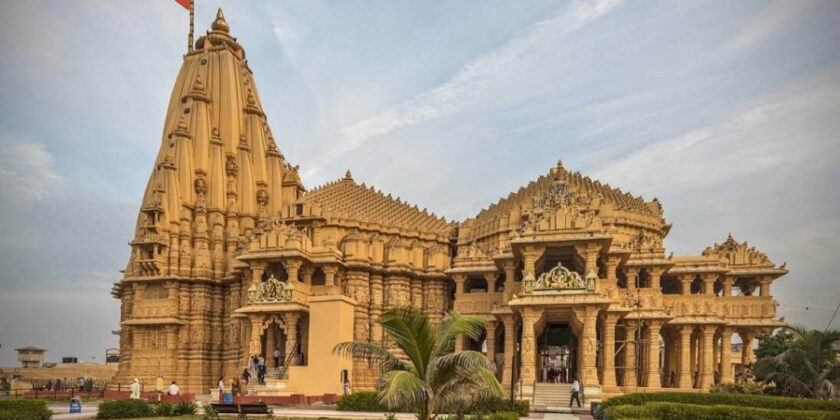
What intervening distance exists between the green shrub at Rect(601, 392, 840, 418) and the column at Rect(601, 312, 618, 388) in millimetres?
7397

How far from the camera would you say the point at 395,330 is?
15617 mm

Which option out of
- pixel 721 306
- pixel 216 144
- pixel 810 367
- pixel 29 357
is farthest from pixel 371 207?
pixel 29 357

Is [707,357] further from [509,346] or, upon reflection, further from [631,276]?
[509,346]

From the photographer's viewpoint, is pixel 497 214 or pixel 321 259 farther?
pixel 497 214

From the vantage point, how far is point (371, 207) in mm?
43031

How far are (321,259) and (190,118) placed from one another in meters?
15.8

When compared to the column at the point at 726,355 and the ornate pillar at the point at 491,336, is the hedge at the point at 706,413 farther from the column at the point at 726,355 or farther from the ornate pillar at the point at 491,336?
the column at the point at 726,355

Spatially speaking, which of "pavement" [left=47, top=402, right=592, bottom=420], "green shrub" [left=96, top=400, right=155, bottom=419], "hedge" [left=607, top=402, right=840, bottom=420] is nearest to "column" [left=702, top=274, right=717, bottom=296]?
"pavement" [left=47, top=402, right=592, bottom=420]

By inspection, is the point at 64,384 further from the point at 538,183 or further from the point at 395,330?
the point at 395,330

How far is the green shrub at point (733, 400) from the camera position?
20.1 meters

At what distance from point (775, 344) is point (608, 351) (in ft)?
21.5

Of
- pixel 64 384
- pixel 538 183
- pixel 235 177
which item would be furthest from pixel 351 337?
pixel 64 384

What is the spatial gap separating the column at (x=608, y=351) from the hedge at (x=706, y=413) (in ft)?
34.0

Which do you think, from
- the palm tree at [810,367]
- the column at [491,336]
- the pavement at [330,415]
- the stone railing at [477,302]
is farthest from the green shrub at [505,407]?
the stone railing at [477,302]
